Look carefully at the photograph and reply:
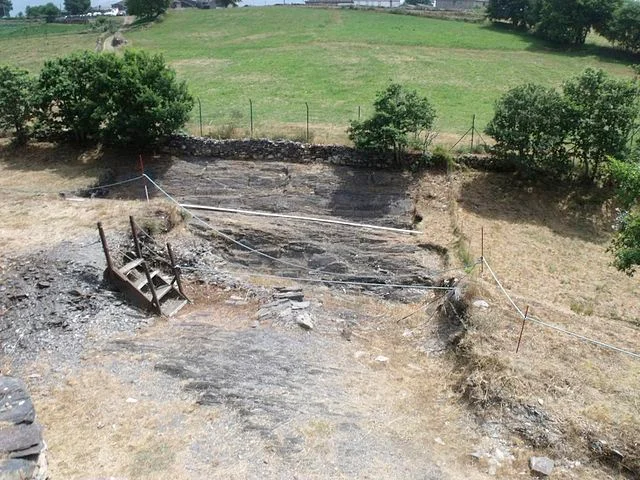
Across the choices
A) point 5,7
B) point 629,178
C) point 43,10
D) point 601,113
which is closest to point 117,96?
point 629,178

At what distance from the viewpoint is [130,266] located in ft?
47.3

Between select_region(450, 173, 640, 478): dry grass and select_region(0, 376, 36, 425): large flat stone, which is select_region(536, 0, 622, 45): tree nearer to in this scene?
select_region(450, 173, 640, 478): dry grass

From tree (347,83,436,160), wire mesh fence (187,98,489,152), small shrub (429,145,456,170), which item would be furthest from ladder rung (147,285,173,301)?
small shrub (429,145,456,170)

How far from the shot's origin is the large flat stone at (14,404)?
866cm

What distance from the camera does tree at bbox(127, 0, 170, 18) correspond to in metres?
63.6

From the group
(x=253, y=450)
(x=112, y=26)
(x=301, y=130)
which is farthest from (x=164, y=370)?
(x=112, y=26)

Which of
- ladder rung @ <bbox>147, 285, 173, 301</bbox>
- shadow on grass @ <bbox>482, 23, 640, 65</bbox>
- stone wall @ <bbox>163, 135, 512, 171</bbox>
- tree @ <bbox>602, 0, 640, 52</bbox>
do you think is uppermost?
tree @ <bbox>602, 0, 640, 52</bbox>

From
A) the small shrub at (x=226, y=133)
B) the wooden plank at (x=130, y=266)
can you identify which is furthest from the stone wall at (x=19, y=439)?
the small shrub at (x=226, y=133)

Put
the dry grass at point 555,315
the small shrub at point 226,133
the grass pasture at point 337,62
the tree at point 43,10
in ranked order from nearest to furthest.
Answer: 1. the dry grass at point 555,315
2. the small shrub at point 226,133
3. the grass pasture at point 337,62
4. the tree at point 43,10

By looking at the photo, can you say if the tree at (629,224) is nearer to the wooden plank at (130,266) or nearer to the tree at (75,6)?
the wooden plank at (130,266)

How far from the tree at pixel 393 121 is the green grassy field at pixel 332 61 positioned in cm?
256

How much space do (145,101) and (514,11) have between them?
4732 centimetres

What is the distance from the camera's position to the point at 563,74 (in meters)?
38.3

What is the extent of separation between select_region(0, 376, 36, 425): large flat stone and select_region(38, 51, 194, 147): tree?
1432 centimetres
